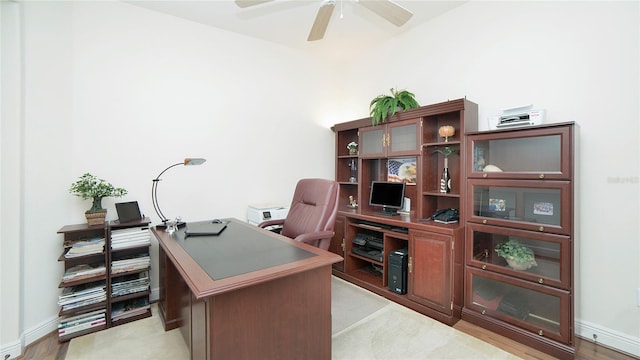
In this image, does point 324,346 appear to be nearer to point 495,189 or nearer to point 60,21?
point 495,189

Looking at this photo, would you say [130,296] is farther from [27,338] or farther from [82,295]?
[27,338]

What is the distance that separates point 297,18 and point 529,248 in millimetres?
3007

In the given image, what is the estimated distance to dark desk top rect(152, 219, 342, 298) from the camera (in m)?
1.21

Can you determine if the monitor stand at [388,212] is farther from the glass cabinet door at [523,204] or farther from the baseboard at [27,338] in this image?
the baseboard at [27,338]

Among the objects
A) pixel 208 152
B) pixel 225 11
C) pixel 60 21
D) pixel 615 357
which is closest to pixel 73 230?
pixel 208 152

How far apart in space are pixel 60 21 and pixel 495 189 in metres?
3.83

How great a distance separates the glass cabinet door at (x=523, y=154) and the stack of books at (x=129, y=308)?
9.98 feet

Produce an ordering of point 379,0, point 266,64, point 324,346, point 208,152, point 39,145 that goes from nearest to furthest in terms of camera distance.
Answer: point 324,346 < point 379,0 < point 39,145 < point 208,152 < point 266,64

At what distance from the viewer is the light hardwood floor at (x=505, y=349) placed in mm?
1899

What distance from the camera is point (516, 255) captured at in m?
2.15

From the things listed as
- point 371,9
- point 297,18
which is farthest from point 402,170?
point 297,18

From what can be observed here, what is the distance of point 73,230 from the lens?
2131 millimetres

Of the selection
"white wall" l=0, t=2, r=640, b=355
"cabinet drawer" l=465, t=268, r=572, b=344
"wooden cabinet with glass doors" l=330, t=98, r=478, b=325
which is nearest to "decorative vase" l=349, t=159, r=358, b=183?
"wooden cabinet with glass doors" l=330, t=98, r=478, b=325

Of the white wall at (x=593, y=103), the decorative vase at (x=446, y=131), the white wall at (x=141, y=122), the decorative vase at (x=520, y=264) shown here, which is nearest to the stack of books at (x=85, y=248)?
the white wall at (x=141, y=122)
